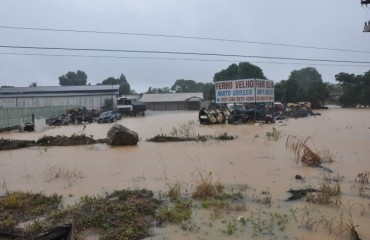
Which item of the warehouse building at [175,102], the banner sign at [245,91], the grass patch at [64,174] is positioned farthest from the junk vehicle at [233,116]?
the warehouse building at [175,102]

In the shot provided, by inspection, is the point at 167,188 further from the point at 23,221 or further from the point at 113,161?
the point at 113,161

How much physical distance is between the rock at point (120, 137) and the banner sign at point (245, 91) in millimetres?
16145

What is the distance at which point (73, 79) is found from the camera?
4747 inches

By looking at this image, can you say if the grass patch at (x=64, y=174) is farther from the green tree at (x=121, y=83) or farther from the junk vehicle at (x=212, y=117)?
the green tree at (x=121, y=83)

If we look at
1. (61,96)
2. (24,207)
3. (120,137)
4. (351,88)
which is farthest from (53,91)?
(24,207)

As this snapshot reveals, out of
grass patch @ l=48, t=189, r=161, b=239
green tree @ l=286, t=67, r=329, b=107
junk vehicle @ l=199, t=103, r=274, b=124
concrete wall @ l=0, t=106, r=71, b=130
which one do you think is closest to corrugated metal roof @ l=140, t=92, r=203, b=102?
green tree @ l=286, t=67, r=329, b=107

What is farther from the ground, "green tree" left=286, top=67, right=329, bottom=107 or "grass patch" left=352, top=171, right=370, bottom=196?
"green tree" left=286, top=67, right=329, bottom=107

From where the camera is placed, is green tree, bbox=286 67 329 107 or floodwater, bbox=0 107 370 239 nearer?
floodwater, bbox=0 107 370 239

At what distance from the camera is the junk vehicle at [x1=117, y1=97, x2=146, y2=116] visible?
56344mm

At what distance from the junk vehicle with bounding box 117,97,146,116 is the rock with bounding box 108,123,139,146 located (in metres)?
37.7

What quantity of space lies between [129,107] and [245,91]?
88.7 feet

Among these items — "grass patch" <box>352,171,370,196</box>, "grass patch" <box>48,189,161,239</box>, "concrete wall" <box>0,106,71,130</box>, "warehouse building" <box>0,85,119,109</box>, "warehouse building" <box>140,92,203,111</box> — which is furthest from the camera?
"warehouse building" <box>140,92,203,111</box>

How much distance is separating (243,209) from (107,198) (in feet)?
9.57

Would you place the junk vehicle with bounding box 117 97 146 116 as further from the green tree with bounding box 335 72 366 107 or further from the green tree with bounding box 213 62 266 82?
the green tree with bounding box 335 72 366 107
